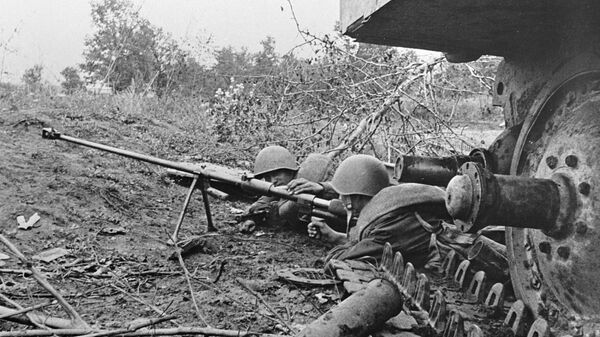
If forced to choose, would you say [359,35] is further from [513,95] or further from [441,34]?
[513,95]

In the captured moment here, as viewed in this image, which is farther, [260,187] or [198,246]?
[260,187]

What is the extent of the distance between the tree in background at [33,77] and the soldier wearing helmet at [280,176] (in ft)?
24.0

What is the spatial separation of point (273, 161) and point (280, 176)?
0.64ft

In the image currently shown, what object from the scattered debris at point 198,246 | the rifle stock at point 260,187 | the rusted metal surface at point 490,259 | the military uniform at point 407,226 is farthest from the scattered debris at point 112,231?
the rusted metal surface at point 490,259

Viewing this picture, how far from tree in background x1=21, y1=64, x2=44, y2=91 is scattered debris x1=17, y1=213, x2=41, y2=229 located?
7.37 metres

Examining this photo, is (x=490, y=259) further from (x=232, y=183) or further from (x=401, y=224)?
(x=232, y=183)

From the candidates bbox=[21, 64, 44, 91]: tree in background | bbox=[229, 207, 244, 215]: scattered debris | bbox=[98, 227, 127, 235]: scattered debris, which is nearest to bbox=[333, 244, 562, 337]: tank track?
bbox=[98, 227, 127, 235]: scattered debris

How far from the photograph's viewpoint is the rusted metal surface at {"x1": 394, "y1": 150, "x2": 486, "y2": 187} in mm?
3447

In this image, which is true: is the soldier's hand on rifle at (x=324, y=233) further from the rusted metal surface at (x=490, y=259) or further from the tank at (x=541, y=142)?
the tank at (x=541, y=142)

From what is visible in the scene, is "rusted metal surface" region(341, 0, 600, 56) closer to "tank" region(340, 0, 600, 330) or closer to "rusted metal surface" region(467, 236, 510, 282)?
"tank" region(340, 0, 600, 330)

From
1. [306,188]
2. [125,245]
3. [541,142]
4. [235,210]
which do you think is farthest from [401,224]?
[235,210]

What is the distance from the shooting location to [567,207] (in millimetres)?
2484

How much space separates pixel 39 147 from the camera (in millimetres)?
7543

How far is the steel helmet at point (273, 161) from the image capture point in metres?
6.73
